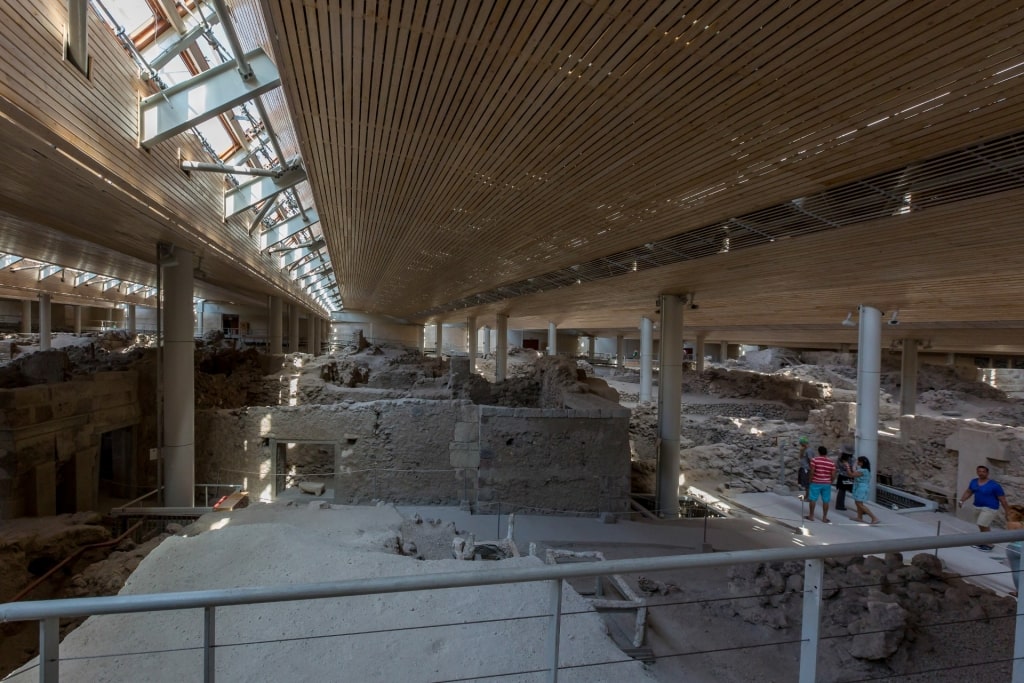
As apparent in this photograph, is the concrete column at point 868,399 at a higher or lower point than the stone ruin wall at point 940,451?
higher

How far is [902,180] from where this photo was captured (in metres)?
5.01

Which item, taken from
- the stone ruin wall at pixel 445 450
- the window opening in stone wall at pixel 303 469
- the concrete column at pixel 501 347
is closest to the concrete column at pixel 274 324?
the concrete column at pixel 501 347

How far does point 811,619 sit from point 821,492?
896 centimetres

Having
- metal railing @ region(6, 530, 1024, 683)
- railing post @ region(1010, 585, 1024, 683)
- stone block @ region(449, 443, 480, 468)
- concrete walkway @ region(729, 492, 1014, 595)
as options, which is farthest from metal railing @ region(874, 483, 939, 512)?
metal railing @ region(6, 530, 1024, 683)

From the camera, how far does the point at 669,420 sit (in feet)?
40.3

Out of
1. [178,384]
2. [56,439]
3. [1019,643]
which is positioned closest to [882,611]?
[1019,643]

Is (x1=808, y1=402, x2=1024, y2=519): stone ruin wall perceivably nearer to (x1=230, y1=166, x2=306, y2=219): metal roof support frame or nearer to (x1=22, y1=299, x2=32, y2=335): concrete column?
(x1=230, y1=166, x2=306, y2=219): metal roof support frame

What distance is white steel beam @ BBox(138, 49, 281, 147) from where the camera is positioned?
572cm

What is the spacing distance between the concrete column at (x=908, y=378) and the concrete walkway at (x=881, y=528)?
492 inches

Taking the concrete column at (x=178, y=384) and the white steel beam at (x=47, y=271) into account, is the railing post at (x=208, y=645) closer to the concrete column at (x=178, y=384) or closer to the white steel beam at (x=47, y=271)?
the concrete column at (x=178, y=384)

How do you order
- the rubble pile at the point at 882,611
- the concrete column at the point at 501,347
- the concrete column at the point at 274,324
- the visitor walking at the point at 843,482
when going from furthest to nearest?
the concrete column at the point at 501,347 < the concrete column at the point at 274,324 < the visitor walking at the point at 843,482 < the rubble pile at the point at 882,611

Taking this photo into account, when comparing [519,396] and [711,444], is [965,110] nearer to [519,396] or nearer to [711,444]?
[519,396]

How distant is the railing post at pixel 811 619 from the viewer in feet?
6.84

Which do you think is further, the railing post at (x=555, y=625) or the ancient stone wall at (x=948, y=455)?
the ancient stone wall at (x=948, y=455)
